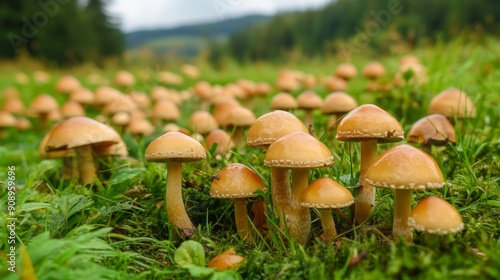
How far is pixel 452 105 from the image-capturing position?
4152 millimetres

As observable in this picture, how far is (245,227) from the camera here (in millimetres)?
3047

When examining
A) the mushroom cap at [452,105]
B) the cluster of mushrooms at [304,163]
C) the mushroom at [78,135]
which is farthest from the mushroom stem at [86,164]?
the mushroom cap at [452,105]

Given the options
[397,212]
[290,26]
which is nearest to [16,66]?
[397,212]

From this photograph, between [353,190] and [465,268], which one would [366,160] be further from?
[465,268]

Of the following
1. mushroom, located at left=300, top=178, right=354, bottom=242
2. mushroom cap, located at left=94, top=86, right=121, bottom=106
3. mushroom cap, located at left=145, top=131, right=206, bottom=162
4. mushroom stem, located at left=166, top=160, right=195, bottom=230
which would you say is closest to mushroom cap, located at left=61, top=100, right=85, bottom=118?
mushroom cap, located at left=94, top=86, right=121, bottom=106

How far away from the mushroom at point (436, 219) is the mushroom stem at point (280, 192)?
854 mm

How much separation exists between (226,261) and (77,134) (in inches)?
75.0

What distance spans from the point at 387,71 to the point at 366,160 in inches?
249

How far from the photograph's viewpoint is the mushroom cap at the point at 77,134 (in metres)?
3.75

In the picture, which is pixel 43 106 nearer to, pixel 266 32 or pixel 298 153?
pixel 298 153

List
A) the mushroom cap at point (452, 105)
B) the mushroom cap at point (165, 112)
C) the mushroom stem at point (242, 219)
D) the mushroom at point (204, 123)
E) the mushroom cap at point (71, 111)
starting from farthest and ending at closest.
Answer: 1. the mushroom cap at point (71, 111)
2. the mushroom cap at point (165, 112)
3. the mushroom at point (204, 123)
4. the mushroom cap at point (452, 105)
5. the mushroom stem at point (242, 219)

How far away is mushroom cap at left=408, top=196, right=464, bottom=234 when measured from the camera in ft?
7.18

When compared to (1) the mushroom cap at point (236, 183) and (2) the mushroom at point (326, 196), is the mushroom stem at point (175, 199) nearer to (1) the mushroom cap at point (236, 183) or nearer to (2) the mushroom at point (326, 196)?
(1) the mushroom cap at point (236, 183)

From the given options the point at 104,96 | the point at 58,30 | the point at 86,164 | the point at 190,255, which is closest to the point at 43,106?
the point at 104,96
